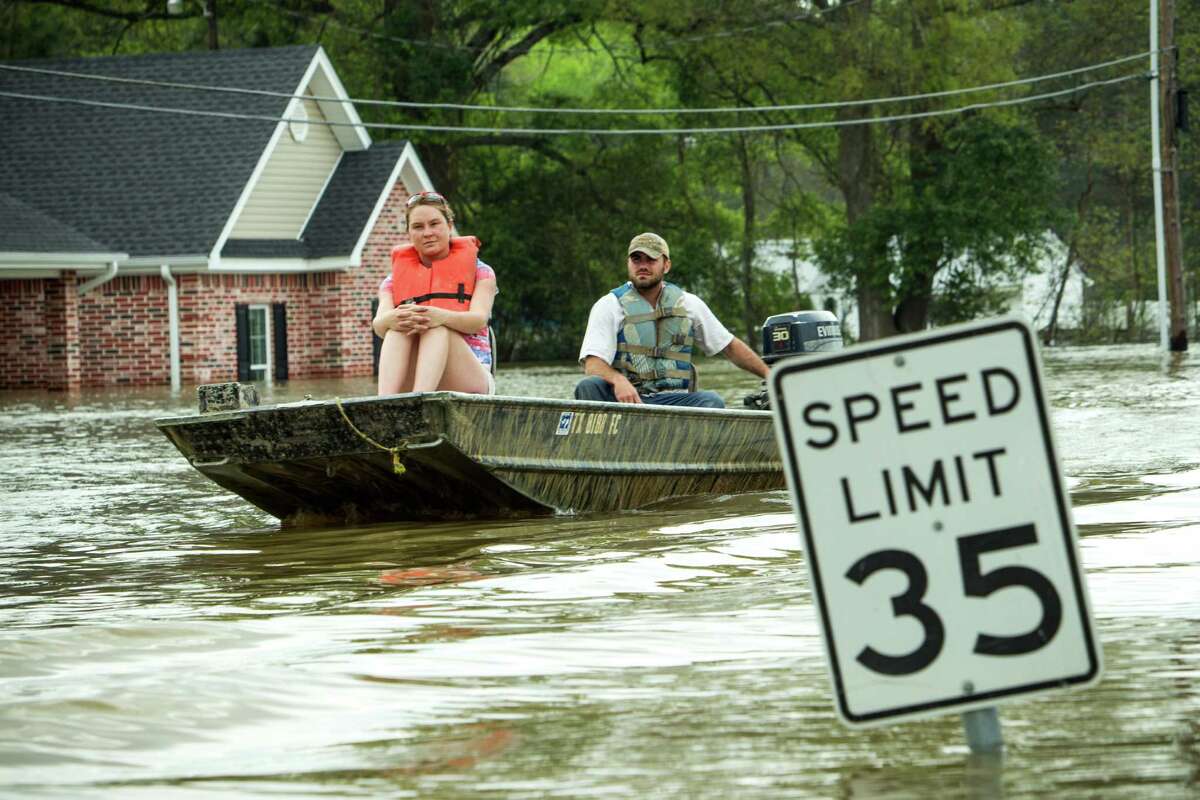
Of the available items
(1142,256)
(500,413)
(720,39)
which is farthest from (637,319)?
(1142,256)

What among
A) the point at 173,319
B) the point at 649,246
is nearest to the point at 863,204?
the point at 173,319

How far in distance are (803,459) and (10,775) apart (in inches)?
85.5

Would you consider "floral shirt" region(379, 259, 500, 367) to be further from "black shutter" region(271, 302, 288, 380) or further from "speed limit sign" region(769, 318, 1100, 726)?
"black shutter" region(271, 302, 288, 380)

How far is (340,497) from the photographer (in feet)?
36.3

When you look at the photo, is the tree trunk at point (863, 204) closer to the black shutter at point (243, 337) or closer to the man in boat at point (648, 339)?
the black shutter at point (243, 337)

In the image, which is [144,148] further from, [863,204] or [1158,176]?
[1158,176]

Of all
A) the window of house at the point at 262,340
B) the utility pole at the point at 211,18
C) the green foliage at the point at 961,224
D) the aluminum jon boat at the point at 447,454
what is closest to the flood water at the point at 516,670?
the aluminum jon boat at the point at 447,454

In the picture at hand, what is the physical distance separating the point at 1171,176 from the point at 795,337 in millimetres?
24894

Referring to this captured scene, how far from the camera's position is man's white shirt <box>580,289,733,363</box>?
38.2 ft

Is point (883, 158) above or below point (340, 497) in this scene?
above

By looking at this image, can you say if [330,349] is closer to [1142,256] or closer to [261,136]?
[261,136]

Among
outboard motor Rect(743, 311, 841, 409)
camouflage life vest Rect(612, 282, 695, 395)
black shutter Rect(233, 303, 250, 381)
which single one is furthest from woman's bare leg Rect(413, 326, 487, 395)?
black shutter Rect(233, 303, 250, 381)

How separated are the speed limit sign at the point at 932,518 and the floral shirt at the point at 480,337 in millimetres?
7312

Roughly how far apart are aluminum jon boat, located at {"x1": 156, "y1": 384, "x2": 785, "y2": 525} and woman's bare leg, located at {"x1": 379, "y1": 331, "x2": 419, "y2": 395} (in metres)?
0.57
